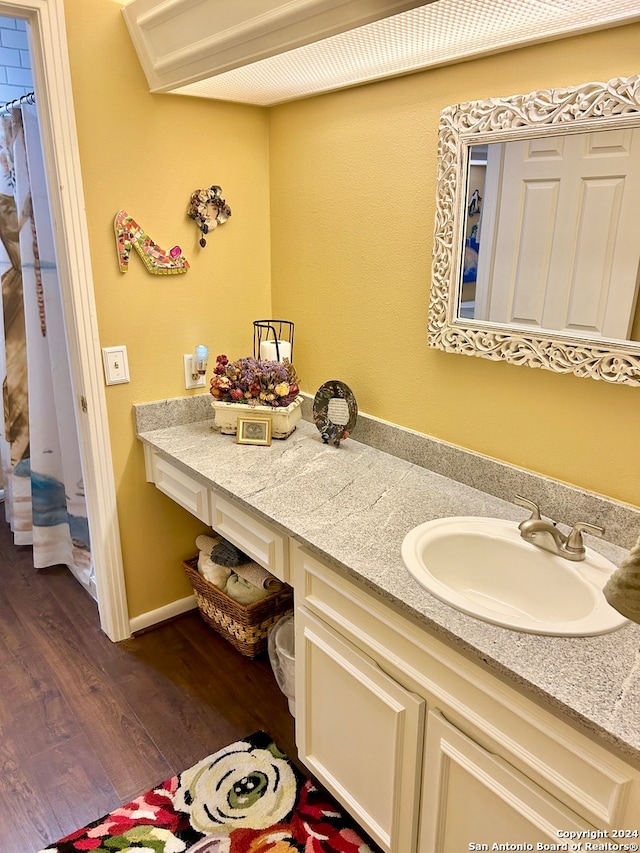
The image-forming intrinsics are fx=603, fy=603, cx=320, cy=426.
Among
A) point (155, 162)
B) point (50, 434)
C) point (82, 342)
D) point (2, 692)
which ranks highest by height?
point (155, 162)

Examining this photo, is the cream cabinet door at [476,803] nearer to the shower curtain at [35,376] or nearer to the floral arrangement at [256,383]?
the floral arrangement at [256,383]

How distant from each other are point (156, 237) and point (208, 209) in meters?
0.21

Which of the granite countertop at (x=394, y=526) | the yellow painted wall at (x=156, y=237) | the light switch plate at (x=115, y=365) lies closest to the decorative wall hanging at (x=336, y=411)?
the granite countertop at (x=394, y=526)

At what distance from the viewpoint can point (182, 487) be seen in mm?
2002

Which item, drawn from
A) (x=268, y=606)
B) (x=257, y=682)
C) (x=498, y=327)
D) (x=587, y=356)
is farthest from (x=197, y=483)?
(x=587, y=356)

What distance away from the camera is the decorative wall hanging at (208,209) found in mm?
2105

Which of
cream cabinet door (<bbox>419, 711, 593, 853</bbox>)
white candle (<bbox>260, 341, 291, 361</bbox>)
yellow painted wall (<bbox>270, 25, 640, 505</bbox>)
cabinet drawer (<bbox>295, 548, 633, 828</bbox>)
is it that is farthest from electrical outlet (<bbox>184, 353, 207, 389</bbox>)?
cream cabinet door (<bbox>419, 711, 593, 853</bbox>)

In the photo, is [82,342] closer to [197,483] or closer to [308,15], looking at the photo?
[197,483]

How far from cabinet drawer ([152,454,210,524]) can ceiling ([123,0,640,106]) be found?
119cm

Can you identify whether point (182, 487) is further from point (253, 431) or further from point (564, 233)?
point (564, 233)

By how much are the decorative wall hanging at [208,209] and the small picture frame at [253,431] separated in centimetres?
68

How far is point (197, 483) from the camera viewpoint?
1910 millimetres

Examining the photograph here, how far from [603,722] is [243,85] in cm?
191

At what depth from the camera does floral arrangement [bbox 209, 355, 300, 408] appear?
2.05 metres
